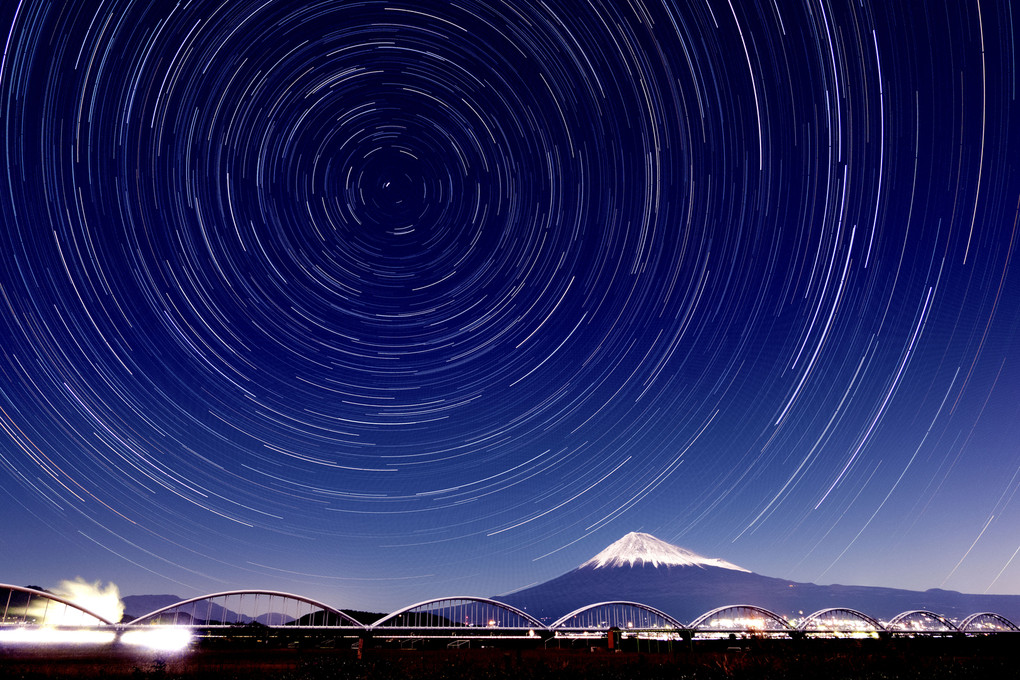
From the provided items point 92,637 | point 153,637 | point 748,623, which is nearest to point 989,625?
point 748,623

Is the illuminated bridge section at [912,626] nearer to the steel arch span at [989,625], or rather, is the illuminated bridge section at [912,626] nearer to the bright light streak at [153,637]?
the steel arch span at [989,625]

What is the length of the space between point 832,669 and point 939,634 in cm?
7711

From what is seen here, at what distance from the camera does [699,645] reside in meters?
43.7

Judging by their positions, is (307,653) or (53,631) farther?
(53,631)

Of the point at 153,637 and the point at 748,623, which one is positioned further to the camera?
the point at 748,623

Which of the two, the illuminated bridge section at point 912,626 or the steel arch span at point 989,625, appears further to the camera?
the steel arch span at point 989,625

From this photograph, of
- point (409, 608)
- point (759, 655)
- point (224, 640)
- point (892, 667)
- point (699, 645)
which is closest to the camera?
point (892, 667)

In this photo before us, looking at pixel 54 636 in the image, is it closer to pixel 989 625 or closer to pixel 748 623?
pixel 748 623

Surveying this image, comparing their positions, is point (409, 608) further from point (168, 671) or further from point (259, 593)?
point (168, 671)

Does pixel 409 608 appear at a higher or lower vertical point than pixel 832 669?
higher

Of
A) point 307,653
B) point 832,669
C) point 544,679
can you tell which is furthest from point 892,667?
point 307,653

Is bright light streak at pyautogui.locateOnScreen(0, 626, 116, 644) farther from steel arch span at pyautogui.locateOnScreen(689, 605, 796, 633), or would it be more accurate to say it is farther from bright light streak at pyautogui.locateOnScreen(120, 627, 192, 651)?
steel arch span at pyautogui.locateOnScreen(689, 605, 796, 633)

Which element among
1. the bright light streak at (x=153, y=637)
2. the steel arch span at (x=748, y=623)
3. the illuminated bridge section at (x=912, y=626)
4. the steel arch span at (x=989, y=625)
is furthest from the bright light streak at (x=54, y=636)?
the steel arch span at (x=989, y=625)

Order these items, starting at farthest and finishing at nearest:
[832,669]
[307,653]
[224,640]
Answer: [224,640]
[307,653]
[832,669]
